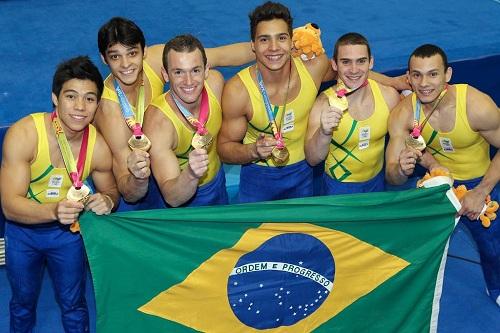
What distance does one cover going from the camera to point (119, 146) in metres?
4.54

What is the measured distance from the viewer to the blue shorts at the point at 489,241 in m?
4.90

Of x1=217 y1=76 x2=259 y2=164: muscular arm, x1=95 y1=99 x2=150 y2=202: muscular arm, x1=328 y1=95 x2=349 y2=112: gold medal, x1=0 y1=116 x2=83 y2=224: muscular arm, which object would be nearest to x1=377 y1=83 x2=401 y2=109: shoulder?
x1=328 y1=95 x2=349 y2=112: gold medal

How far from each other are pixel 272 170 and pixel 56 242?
152cm

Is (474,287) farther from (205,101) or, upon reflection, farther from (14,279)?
(14,279)

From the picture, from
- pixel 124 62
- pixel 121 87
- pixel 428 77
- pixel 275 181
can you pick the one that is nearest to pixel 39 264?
pixel 121 87

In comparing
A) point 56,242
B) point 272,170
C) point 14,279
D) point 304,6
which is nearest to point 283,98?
point 272,170

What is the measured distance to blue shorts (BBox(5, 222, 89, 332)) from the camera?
433 cm

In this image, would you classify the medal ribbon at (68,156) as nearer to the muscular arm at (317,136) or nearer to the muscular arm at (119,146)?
the muscular arm at (119,146)

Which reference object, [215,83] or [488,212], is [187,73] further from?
[488,212]

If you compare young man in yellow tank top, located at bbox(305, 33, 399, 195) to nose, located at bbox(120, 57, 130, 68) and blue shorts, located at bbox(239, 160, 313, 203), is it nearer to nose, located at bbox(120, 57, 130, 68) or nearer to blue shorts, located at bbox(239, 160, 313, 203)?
blue shorts, located at bbox(239, 160, 313, 203)

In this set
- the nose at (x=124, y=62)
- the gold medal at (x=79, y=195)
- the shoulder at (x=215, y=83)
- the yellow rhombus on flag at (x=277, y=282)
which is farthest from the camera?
the shoulder at (x=215, y=83)

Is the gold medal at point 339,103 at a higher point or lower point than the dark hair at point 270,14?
lower

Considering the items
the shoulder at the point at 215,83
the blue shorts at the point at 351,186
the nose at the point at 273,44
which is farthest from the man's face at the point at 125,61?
the blue shorts at the point at 351,186

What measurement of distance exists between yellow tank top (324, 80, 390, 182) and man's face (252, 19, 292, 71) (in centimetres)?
37
